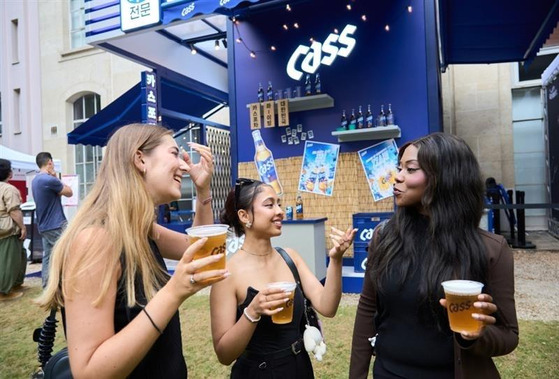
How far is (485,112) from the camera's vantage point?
33.2 feet

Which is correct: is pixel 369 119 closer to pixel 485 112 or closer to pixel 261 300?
pixel 261 300

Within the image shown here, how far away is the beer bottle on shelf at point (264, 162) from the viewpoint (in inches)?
245

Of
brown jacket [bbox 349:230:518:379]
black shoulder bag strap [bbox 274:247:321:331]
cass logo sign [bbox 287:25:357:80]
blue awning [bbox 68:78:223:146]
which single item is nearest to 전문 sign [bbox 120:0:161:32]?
cass logo sign [bbox 287:25:357:80]

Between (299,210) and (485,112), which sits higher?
(485,112)

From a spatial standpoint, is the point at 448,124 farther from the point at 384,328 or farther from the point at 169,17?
the point at 384,328

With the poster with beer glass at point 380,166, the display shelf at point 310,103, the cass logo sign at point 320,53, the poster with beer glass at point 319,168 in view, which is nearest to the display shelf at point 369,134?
the poster with beer glass at point 380,166

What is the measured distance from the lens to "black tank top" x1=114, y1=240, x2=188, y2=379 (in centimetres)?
115

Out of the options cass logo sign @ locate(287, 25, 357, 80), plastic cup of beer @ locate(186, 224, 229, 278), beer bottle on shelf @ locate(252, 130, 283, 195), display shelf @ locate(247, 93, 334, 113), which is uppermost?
cass logo sign @ locate(287, 25, 357, 80)

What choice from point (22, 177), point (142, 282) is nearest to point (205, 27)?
point (142, 282)

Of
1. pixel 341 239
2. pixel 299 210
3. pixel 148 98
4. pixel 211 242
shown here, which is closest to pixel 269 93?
pixel 299 210

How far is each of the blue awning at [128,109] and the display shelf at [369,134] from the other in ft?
14.0

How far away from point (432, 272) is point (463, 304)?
25 centimetres

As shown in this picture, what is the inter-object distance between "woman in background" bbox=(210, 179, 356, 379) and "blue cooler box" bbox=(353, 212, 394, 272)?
10.5 feet

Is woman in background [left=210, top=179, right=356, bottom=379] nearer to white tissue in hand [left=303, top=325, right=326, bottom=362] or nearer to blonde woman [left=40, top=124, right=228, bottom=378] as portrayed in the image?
white tissue in hand [left=303, top=325, right=326, bottom=362]
